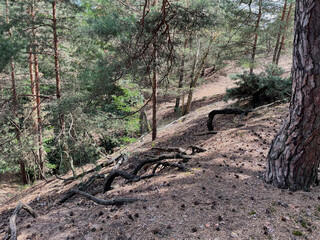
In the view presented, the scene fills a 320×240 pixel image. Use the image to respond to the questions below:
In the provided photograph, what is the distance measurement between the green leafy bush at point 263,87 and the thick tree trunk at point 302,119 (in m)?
5.24

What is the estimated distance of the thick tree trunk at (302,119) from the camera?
270 centimetres

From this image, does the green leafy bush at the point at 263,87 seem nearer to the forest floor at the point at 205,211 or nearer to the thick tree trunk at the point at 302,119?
the forest floor at the point at 205,211

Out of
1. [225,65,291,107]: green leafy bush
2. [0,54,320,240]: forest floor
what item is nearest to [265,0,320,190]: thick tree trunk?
[0,54,320,240]: forest floor

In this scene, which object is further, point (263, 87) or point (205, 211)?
point (263, 87)

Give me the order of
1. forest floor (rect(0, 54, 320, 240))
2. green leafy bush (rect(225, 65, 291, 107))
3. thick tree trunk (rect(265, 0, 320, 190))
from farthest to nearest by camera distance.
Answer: green leafy bush (rect(225, 65, 291, 107)) < thick tree trunk (rect(265, 0, 320, 190)) < forest floor (rect(0, 54, 320, 240))

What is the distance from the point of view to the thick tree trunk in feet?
8.87

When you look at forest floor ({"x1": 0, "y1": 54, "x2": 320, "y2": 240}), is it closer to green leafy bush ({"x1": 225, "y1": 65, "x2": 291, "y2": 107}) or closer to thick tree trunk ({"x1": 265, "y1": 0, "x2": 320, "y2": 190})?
thick tree trunk ({"x1": 265, "y1": 0, "x2": 320, "y2": 190})

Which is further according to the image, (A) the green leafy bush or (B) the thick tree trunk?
(A) the green leafy bush

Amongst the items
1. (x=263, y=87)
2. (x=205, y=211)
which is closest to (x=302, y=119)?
(x=205, y=211)

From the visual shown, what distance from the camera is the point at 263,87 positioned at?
8.35 metres

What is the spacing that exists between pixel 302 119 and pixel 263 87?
5959 millimetres

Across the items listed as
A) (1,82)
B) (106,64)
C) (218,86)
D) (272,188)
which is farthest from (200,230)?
(218,86)

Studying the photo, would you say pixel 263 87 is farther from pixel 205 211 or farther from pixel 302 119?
pixel 205 211

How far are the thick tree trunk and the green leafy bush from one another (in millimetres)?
5237
